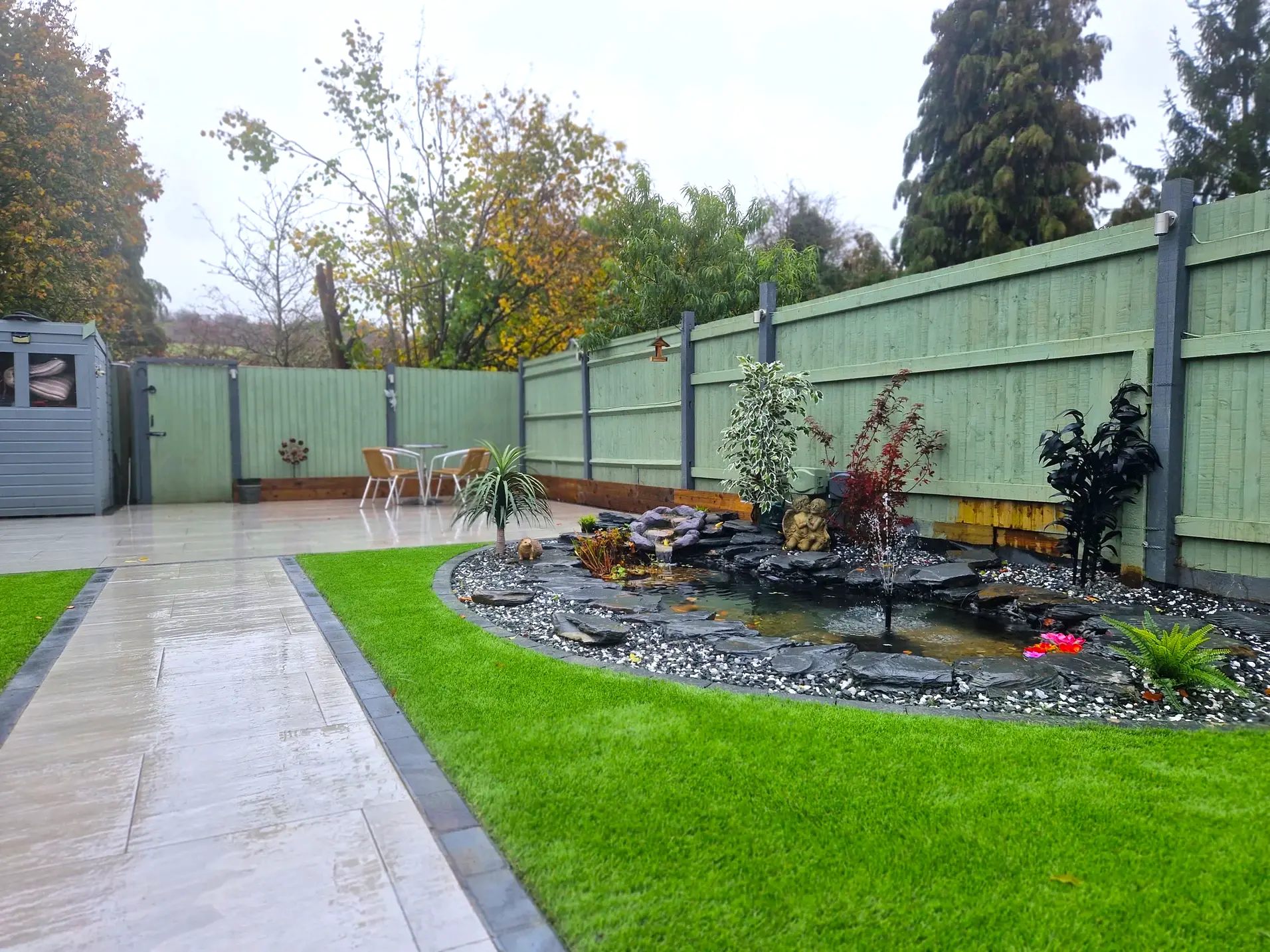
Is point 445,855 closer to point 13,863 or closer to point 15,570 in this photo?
point 13,863

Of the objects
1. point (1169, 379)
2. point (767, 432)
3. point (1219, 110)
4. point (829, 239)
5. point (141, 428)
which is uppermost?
point (1219, 110)

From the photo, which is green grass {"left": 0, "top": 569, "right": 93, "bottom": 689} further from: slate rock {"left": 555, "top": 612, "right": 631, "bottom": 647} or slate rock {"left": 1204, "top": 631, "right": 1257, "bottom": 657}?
slate rock {"left": 1204, "top": 631, "right": 1257, "bottom": 657}

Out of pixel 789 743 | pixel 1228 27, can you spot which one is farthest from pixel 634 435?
pixel 1228 27

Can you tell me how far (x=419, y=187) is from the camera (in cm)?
1468

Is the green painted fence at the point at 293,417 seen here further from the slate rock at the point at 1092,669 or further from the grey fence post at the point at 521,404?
the slate rock at the point at 1092,669

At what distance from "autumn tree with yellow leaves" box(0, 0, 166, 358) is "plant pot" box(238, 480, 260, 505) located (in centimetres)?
506

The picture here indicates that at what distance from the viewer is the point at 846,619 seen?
4.07m

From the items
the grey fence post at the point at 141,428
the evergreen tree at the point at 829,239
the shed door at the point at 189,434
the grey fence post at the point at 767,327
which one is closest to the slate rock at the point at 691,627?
the grey fence post at the point at 767,327

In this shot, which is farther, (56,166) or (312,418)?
(56,166)

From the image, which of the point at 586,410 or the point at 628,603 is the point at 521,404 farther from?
the point at 628,603

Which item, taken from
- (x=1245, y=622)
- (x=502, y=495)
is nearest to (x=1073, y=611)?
(x=1245, y=622)

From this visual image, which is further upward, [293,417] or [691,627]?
[293,417]

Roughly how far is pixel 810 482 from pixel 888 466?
0.77 m

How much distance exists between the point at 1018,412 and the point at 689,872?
393 cm
